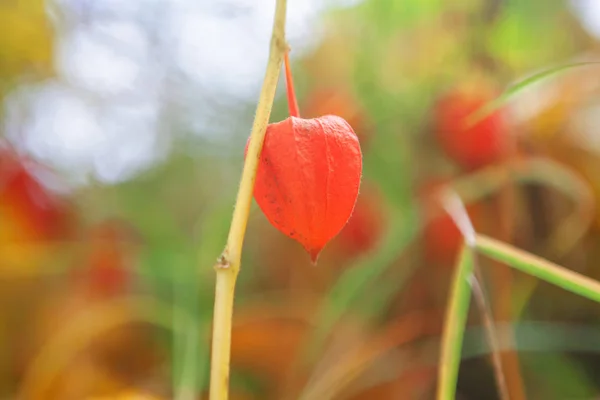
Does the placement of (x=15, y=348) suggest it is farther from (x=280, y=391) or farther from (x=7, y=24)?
(x=7, y=24)

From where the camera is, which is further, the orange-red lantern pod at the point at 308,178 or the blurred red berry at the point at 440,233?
the blurred red berry at the point at 440,233

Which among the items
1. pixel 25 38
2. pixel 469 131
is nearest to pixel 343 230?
pixel 469 131

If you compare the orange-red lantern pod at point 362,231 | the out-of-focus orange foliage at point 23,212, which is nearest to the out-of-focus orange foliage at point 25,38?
the out-of-focus orange foliage at point 23,212

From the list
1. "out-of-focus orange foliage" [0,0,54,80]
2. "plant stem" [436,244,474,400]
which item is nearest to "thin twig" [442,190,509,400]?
"plant stem" [436,244,474,400]

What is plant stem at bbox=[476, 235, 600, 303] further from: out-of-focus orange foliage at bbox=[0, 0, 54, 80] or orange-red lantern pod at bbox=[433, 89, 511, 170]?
out-of-focus orange foliage at bbox=[0, 0, 54, 80]

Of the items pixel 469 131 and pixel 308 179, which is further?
pixel 469 131

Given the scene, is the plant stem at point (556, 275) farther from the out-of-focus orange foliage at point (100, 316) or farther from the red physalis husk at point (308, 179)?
the out-of-focus orange foliage at point (100, 316)

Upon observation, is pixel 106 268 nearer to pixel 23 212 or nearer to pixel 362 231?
pixel 23 212
